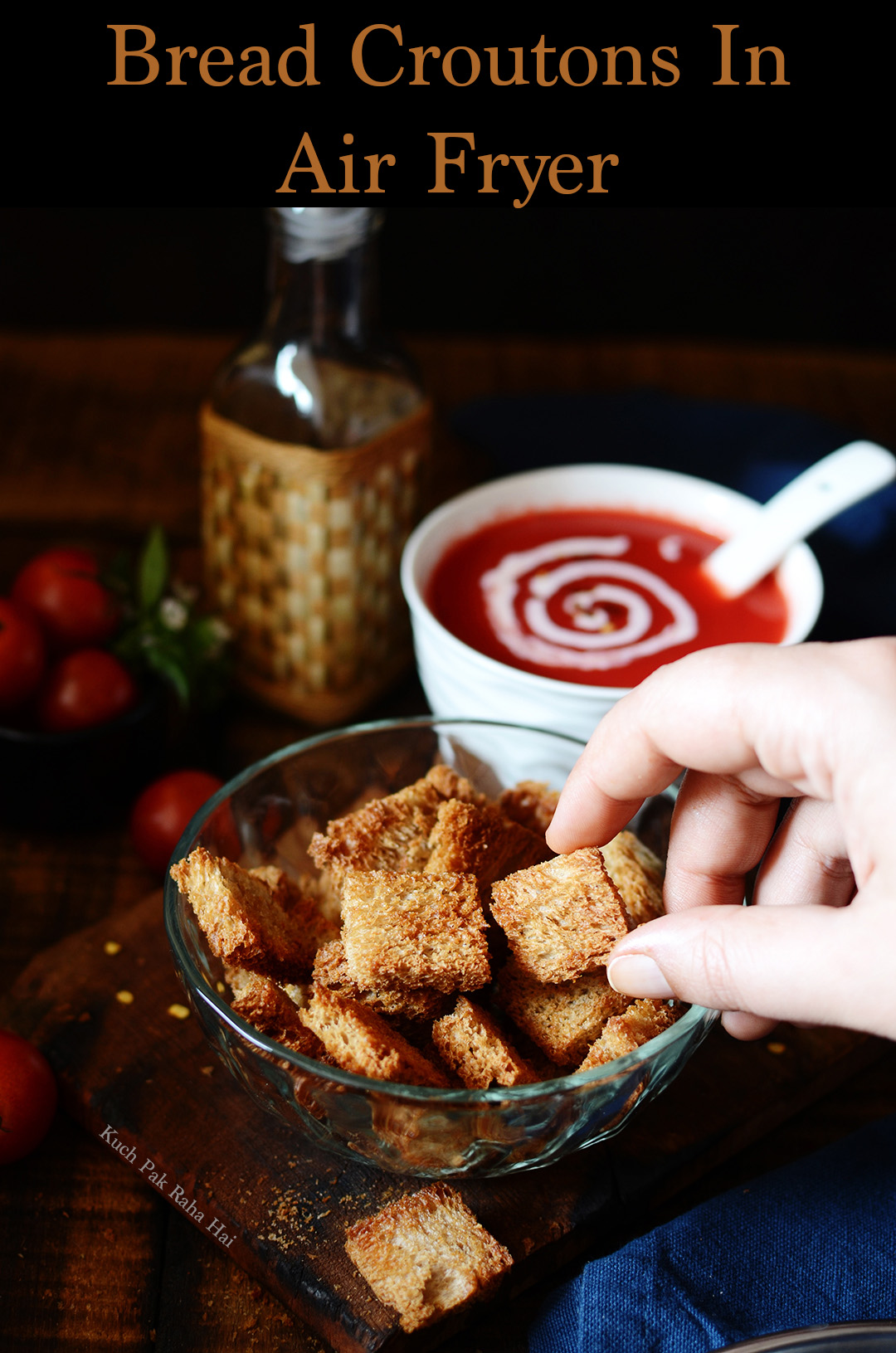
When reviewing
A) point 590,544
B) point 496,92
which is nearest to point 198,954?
point 590,544

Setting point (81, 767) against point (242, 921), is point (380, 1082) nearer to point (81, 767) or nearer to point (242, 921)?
point (242, 921)

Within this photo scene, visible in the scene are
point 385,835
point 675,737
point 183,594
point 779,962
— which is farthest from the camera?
point 183,594

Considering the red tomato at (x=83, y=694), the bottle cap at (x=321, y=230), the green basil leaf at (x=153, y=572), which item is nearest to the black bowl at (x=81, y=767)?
the red tomato at (x=83, y=694)

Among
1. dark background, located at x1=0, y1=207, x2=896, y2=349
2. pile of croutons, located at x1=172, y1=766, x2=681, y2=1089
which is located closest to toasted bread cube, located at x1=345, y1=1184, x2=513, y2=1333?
pile of croutons, located at x1=172, y1=766, x2=681, y2=1089

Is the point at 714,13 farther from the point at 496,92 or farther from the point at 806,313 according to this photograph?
the point at 806,313

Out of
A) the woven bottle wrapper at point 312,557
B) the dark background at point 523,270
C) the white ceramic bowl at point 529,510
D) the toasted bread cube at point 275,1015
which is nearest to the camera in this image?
the toasted bread cube at point 275,1015

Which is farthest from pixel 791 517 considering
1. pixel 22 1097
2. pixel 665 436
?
pixel 22 1097

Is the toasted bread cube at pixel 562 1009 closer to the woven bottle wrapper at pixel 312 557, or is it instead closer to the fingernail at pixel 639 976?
the fingernail at pixel 639 976
